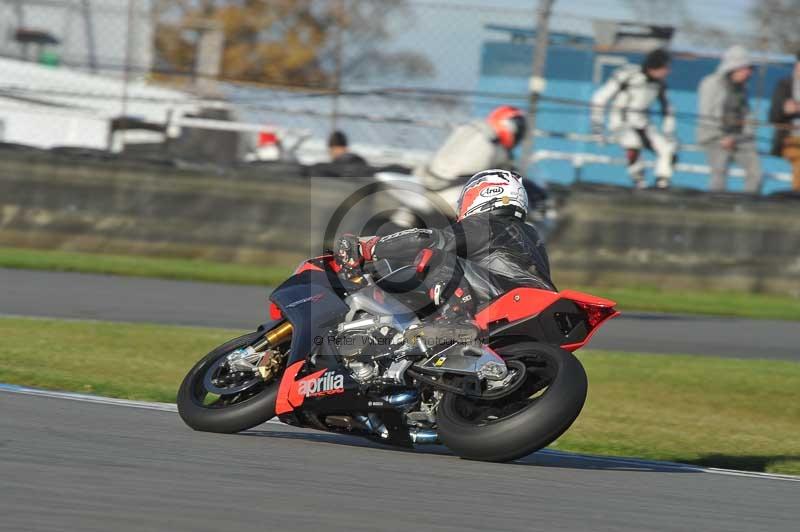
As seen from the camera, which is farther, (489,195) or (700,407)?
(700,407)

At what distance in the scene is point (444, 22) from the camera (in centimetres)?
1482

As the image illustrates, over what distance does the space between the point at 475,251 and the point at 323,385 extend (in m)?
0.86

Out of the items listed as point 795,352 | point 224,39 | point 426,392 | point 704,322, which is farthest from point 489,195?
point 224,39

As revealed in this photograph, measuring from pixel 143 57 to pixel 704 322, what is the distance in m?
7.70

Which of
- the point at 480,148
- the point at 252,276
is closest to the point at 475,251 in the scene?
the point at 480,148

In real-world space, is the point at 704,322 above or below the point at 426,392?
below

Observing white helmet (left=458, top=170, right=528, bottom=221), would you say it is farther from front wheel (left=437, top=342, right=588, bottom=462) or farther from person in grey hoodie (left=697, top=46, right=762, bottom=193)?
person in grey hoodie (left=697, top=46, right=762, bottom=193)

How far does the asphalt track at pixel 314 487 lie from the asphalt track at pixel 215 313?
182 inches

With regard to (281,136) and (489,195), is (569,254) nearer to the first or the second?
(281,136)

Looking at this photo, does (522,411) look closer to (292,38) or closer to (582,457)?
(582,457)

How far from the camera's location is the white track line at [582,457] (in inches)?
232

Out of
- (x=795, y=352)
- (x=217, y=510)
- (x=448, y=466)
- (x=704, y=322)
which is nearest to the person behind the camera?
(x=217, y=510)

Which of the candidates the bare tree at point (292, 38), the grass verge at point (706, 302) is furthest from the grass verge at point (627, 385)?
the bare tree at point (292, 38)

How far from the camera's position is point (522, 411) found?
16.1 ft
